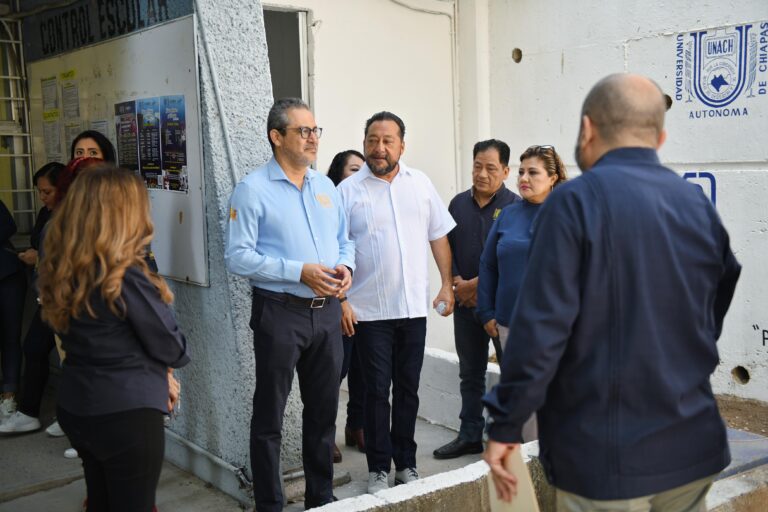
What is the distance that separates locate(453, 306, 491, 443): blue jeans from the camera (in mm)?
5188

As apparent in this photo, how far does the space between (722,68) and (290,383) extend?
14.3ft

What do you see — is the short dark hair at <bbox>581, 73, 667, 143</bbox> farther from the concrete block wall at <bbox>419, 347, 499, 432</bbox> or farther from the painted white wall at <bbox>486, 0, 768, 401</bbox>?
the painted white wall at <bbox>486, 0, 768, 401</bbox>

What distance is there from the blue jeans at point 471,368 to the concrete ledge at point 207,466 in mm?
1505

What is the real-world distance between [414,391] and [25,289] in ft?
9.59

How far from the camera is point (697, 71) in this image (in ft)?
21.6

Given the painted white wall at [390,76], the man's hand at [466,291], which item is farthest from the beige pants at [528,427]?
the painted white wall at [390,76]

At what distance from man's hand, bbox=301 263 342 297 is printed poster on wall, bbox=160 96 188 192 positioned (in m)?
1.05

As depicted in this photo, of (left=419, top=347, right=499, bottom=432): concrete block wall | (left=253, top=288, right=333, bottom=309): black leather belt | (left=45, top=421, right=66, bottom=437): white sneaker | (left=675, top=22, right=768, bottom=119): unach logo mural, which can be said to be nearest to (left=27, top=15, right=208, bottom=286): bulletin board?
(left=253, top=288, right=333, bottom=309): black leather belt

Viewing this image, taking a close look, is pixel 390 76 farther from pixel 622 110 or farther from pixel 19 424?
pixel 622 110

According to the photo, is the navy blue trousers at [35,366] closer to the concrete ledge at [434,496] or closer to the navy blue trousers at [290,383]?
the navy blue trousers at [290,383]

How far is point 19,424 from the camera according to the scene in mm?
5477

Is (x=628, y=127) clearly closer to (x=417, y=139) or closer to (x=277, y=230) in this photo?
(x=277, y=230)

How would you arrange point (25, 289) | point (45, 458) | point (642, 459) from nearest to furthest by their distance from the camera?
point (642, 459), point (45, 458), point (25, 289)

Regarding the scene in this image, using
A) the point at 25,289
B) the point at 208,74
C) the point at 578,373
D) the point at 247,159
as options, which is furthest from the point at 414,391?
the point at 25,289
